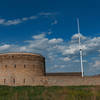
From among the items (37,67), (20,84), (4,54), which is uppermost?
(4,54)

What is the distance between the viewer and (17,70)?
27375 millimetres

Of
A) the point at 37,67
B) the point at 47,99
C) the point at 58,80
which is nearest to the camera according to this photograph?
the point at 47,99

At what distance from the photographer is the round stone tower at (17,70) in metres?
27.3

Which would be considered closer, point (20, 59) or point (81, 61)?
point (20, 59)

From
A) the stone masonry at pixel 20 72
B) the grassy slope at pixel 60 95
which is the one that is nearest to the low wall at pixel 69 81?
the stone masonry at pixel 20 72

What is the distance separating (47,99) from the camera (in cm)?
985

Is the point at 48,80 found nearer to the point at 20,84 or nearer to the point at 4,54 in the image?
the point at 20,84

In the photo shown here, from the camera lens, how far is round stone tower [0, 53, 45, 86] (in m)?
27.3

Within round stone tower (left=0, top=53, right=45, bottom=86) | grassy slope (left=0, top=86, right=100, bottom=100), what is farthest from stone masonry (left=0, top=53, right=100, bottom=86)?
grassy slope (left=0, top=86, right=100, bottom=100)

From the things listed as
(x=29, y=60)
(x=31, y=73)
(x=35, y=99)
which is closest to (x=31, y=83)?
(x=31, y=73)

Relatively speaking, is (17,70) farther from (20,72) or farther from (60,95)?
(60,95)

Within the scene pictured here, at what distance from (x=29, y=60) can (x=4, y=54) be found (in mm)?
3693

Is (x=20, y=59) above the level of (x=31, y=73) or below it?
above

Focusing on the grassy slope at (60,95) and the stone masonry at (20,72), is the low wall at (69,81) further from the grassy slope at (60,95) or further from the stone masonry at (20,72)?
the grassy slope at (60,95)
